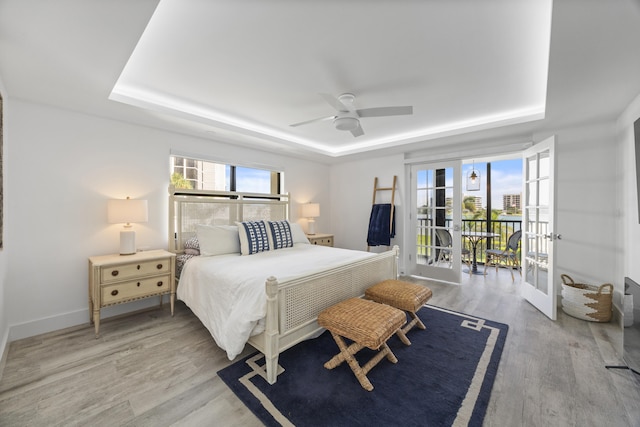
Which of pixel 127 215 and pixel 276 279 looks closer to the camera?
pixel 276 279

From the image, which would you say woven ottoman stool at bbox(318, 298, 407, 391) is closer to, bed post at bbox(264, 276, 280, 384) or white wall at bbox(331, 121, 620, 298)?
bed post at bbox(264, 276, 280, 384)

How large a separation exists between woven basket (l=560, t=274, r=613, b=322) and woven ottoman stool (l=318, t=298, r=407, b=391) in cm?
231

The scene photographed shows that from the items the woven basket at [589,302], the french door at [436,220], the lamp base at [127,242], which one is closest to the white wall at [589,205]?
the woven basket at [589,302]

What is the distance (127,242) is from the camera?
9.20ft

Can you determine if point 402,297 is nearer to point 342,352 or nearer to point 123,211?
point 342,352

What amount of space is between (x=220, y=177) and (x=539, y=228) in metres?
4.25

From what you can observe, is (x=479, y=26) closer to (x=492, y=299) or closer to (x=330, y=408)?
(x=330, y=408)

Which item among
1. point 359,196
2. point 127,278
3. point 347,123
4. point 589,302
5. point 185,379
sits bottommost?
point 185,379

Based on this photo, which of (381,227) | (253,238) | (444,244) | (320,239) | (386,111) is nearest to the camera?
(386,111)

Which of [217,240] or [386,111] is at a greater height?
[386,111]

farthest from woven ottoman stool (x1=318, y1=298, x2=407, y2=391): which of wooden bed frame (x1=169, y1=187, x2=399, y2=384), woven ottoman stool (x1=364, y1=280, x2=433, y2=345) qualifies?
woven ottoman stool (x1=364, y1=280, x2=433, y2=345)

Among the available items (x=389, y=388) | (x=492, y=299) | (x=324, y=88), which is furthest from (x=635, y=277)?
(x=324, y=88)

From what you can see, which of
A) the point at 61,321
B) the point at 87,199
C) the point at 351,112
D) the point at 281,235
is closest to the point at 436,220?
the point at 281,235

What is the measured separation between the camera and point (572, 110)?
8.86 feet
